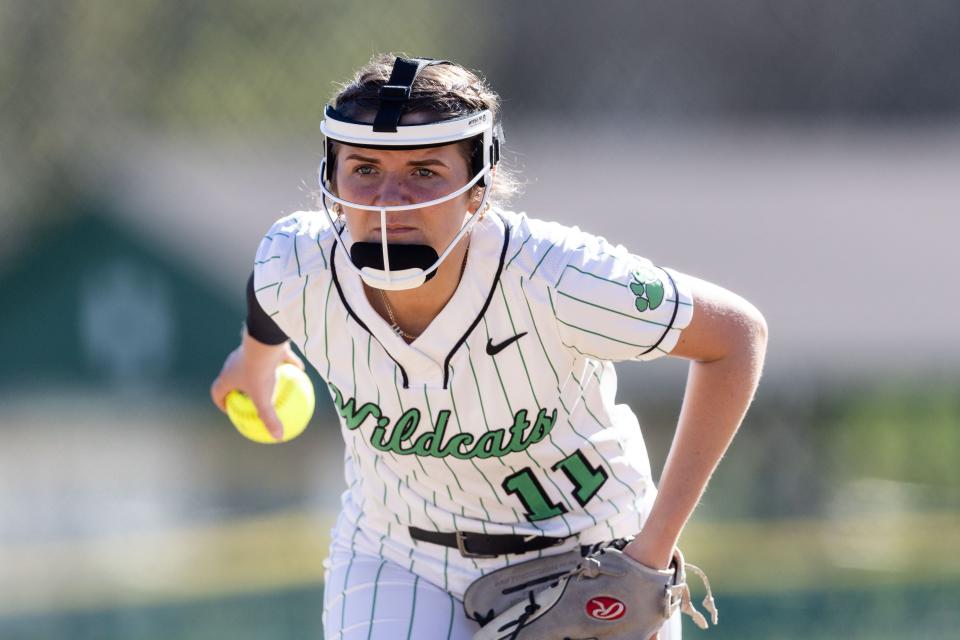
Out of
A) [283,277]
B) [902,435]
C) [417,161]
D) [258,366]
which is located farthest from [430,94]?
[902,435]

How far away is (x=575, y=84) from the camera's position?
32.3 feet

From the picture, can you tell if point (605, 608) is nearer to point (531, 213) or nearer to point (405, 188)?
point (405, 188)

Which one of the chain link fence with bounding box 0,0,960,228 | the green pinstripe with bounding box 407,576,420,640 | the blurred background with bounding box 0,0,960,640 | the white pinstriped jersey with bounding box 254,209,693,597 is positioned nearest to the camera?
the white pinstriped jersey with bounding box 254,209,693,597

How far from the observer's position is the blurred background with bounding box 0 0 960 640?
679 centimetres

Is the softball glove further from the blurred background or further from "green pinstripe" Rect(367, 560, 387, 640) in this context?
the blurred background

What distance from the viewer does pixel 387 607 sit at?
304cm

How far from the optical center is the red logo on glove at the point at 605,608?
116 inches

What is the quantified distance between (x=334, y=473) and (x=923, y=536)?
10.4 ft

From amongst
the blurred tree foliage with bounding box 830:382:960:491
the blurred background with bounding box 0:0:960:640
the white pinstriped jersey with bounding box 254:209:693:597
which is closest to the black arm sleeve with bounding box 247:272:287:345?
the white pinstriped jersey with bounding box 254:209:693:597

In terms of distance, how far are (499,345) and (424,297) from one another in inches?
7.8

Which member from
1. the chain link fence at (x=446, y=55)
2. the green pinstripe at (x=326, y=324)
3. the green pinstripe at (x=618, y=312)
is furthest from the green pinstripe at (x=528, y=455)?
the chain link fence at (x=446, y=55)

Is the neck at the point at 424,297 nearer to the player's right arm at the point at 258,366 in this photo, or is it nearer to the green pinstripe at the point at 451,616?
the player's right arm at the point at 258,366

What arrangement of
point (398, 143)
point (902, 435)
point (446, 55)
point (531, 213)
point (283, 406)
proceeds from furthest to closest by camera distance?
point (446, 55) → point (531, 213) → point (902, 435) → point (283, 406) → point (398, 143)

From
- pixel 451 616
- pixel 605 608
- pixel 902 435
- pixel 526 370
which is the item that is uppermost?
pixel 526 370
